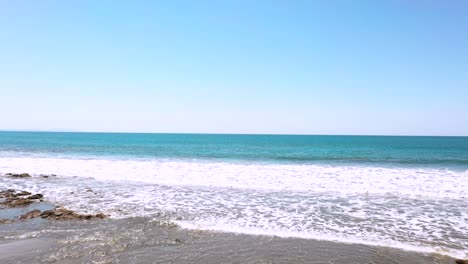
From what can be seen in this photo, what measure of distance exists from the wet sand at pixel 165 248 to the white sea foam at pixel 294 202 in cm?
70

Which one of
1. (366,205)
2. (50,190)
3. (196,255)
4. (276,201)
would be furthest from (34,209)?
(366,205)

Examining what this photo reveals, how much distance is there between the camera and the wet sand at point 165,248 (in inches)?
254

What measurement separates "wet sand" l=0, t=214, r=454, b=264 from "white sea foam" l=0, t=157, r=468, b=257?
0.70 meters

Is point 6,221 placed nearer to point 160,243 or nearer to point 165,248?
point 160,243

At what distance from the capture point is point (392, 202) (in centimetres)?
1245

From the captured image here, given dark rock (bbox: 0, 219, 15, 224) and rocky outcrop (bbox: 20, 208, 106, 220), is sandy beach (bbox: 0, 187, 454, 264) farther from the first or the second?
rocky outcrop (bbox: 20, 208, 106, 220)

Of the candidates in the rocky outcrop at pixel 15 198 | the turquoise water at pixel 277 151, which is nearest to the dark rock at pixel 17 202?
the rocky outcrop at pixel 15 198

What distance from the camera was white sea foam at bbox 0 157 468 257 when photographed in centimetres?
855

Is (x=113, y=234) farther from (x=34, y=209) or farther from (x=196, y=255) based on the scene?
(x=34, y=209)

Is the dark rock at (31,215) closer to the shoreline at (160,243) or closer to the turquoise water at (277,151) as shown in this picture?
the shoreline at (160,243)

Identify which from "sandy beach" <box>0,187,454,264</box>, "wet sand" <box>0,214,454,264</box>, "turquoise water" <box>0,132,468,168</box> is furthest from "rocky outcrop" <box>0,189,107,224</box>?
"turquoise water" <box>0,132,468,168</box>

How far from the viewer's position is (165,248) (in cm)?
702

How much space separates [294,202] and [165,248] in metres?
6.78

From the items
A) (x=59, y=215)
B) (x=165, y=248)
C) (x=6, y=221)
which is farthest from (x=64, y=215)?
(x=165, y=248)
